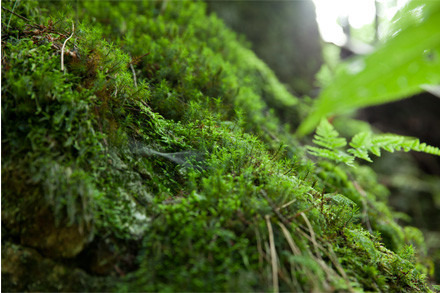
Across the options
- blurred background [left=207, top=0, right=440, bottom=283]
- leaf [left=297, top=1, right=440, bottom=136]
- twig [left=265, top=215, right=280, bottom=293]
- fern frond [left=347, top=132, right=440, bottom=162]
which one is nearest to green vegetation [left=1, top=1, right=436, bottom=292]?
twig [left=265, top=215, right=280, bottom=293]

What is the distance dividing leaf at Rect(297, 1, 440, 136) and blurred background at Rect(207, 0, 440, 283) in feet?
16.6

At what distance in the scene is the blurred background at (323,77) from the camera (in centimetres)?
579

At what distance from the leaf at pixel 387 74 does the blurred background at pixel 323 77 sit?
505cm

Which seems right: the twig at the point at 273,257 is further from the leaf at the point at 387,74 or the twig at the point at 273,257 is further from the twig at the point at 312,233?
the leaf at the point at 387,74

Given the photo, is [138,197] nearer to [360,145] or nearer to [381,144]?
[360,145]

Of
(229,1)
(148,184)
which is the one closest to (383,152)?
(229,1)

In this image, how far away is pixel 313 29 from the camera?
25.0 feet

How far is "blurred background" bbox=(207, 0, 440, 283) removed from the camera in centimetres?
579

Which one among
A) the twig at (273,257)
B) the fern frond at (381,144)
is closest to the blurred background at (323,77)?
the fern frond at (381,144)

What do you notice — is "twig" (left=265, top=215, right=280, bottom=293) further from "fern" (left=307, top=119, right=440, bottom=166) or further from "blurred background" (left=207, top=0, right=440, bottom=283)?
"blurred background" (left=207, top=0, right=440, bottom=283)

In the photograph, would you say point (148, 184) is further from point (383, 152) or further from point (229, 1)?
point (383, 152)

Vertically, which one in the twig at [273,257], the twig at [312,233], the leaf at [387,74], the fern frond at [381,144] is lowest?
the twig at [273,257]

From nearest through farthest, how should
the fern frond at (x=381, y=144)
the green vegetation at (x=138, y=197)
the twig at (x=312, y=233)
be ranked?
the green vegetation at (x=138, y=197)
the twig at (x=312, y=233)
the fern frond at (x=381, y=144)

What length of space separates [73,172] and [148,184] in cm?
56
